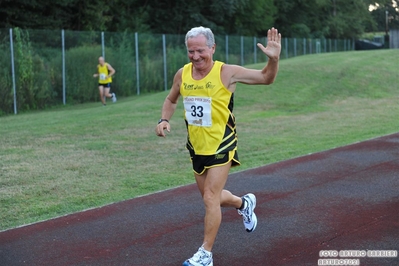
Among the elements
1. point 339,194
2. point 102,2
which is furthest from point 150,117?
point 102,2

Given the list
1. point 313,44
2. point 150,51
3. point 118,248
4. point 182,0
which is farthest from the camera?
point 313,44

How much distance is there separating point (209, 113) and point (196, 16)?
4450 cm

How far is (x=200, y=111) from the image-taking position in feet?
19.1

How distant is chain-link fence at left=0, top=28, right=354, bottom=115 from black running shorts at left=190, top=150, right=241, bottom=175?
19433 millimetres

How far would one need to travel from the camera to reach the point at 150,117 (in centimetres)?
1939

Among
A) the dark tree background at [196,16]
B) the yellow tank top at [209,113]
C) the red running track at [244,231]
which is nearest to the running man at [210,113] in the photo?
the yellow tank top at [209,113]

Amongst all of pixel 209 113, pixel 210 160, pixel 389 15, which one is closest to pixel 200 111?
pixel 209 113

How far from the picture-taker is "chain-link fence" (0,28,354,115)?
24.7m

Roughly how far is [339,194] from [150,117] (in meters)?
11.3

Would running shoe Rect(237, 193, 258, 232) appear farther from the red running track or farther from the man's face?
the man's face

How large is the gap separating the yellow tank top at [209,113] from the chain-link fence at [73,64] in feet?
63.8

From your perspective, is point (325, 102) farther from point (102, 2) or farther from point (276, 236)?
point (102, 2)

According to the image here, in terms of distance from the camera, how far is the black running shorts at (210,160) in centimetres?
586

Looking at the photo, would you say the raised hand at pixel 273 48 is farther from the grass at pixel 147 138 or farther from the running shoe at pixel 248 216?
the grass at pixel 147 138
